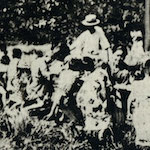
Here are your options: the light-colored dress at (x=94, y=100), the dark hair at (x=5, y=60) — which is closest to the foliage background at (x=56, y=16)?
the dark hair at (x=5, y=60)

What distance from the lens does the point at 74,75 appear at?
91.2 inches

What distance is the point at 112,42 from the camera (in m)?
2.28

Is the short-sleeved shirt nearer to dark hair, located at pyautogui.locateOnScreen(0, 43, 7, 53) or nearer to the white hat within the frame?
the white hat

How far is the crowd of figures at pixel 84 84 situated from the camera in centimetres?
229

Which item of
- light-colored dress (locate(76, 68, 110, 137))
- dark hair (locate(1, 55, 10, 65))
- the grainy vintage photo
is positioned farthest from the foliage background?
light-colored dress (locate(76, 68, 110, 137))

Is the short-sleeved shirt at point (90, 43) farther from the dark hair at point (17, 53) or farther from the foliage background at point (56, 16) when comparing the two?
the dark hair at point (17, 53)

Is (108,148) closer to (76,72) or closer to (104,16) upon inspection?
(76,72)

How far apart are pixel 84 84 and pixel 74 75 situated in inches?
3.6

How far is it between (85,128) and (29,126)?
39cm

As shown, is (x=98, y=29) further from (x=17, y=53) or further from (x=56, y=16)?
(x=17, y=53)

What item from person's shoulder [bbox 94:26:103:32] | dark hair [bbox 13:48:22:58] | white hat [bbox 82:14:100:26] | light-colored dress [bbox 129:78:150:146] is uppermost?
white hat [bbox 82:14:100:26]

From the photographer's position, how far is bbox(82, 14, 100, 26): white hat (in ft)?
7.41

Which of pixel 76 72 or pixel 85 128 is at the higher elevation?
pixel 76 72

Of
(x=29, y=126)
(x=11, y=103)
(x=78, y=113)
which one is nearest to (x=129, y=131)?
(x=78, y=113)
